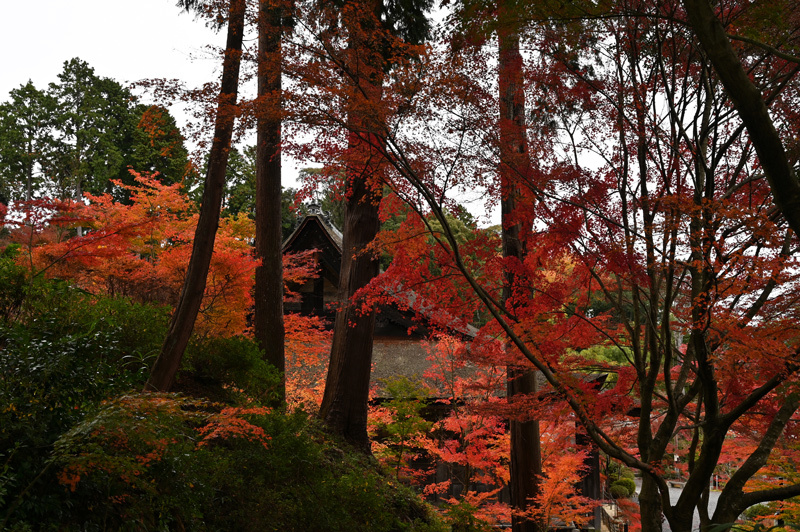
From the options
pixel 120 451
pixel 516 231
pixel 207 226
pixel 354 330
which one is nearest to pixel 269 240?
pixel 354 330

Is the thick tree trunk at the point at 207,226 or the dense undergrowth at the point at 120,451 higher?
the thick tree trunk at the point at 207,226

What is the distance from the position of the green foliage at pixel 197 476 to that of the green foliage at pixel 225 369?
37.4 inches

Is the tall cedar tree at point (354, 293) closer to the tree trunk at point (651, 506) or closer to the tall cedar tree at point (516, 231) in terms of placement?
the tall cedar tree at point (516, 231)

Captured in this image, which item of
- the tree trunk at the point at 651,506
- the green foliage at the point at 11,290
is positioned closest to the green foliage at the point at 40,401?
the green foliage at the point at 11,290

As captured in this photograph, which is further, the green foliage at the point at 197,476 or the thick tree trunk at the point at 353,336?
the thick tree trunk at the point at 353,336

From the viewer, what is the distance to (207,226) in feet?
20.1

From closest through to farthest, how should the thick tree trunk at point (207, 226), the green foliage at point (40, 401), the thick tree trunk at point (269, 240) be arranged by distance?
the green foliage at point (40, 401) < the thick tree trunk at point (207, 226) < the thick tree trunk at point (269, 240)

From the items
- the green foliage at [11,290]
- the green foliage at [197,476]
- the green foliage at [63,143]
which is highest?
the green foliage at [63,143]

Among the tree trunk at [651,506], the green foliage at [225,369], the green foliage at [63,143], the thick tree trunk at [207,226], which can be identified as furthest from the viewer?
the green foliage at [63,143]

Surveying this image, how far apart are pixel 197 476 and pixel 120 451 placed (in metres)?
0.64

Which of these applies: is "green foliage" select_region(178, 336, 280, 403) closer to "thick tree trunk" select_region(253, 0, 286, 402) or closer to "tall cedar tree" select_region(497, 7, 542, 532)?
"thick tree trunk" select_region(253, 0, 286, 402)

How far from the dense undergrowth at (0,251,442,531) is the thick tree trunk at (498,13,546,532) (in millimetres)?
3277

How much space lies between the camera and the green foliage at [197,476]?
3123 mm

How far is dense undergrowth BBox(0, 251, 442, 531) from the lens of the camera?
3.04 meters
